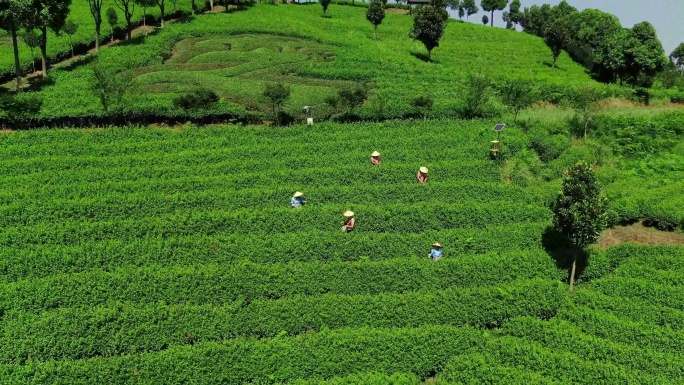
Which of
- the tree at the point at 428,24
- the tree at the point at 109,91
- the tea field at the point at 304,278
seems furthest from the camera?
the tree at the point at 428,24

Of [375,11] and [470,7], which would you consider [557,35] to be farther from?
[470,7]

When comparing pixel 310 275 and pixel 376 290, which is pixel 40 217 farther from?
pixel 376 290

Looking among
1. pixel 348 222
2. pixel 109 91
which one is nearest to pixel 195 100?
pixel 109 91

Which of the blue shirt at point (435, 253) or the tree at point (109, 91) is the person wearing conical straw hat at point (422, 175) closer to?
the blue shirt at point (435, 253)

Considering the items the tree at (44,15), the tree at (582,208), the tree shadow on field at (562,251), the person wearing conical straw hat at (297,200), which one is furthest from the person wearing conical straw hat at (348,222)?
the tree at (44,15)

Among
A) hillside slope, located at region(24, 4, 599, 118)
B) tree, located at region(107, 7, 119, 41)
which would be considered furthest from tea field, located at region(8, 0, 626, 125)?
tree, located at region(107, 7, 119, 41)

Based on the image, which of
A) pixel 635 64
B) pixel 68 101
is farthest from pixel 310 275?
pixel 635 64

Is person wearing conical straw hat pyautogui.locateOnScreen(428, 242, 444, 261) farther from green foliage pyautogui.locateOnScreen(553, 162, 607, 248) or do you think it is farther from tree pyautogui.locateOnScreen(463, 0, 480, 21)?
tree pyautogui.locateOnScreen(463, 0, 480, 21)
